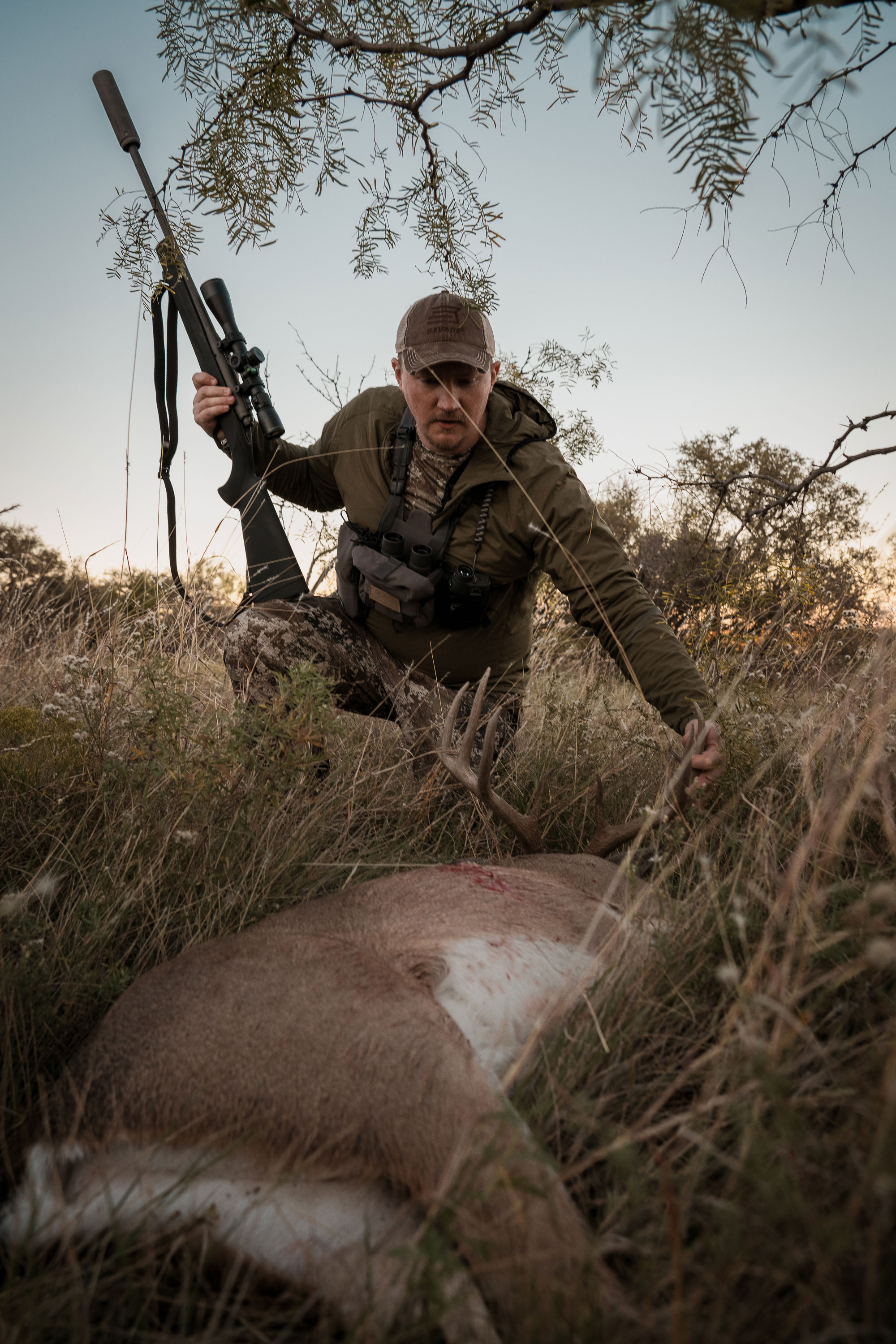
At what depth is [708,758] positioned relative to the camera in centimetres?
296

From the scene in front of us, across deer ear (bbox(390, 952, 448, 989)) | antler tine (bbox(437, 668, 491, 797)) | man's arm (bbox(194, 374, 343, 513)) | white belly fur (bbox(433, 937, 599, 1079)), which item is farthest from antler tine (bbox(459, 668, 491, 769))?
man's arm (bbox(194, 374, 343, 513))

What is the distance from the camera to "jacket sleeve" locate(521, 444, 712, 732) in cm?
330

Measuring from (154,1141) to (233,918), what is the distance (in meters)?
0.98

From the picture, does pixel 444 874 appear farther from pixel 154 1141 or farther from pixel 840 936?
pixel 840 936

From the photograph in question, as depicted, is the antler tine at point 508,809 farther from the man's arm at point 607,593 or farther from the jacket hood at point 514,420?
the jacket hood at point 514,420

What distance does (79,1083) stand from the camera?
1.58m

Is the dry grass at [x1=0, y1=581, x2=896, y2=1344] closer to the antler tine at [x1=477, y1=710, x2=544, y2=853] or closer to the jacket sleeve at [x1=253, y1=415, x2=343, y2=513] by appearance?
the antler tine at [x1=477, y1=710, x2=544, y2=853]

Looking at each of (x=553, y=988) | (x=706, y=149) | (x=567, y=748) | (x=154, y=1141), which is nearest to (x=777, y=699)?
(x=567, y=748)

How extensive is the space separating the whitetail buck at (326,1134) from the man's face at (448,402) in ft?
9.01

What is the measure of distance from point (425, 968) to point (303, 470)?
3.46 meters

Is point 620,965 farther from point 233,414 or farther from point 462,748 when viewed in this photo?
point 233,414

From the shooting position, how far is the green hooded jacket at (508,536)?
11.3 ft

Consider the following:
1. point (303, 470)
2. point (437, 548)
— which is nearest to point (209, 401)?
point (303, 470)

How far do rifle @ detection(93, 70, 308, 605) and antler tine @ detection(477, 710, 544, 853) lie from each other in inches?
69.5
